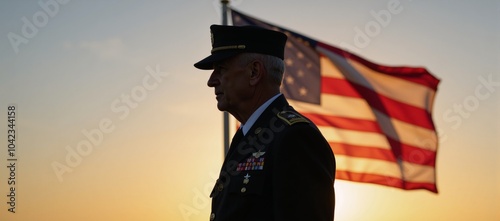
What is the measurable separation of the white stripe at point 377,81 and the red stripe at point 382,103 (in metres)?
0.06

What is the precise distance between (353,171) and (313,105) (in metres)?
1.14

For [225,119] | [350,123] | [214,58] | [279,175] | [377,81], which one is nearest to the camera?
[279,175]

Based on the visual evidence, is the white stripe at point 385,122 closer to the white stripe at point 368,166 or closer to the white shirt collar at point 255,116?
Result: the white stripe at point 368,166

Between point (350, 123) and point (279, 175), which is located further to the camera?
point (350, 123)

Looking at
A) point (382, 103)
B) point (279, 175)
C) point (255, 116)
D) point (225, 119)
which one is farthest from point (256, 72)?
point (382, 103)

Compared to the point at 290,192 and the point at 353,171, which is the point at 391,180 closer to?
the point at 353,171

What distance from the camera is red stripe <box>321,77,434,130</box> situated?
37.3 feet

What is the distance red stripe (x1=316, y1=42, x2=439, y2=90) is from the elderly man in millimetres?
7628

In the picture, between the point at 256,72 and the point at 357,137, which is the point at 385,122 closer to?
the point at 357,137

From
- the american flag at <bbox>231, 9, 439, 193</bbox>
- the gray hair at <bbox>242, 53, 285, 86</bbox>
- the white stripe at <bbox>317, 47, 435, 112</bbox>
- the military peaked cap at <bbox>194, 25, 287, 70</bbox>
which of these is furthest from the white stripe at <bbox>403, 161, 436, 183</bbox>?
the gray hair at <bbox>242, 53, 285, 86</bbox>

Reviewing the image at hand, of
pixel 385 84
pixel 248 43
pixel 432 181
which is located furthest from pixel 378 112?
pixel 248 43

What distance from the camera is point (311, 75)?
11453 mm

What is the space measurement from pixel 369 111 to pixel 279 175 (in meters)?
8.20

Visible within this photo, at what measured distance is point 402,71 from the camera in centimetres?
1148
